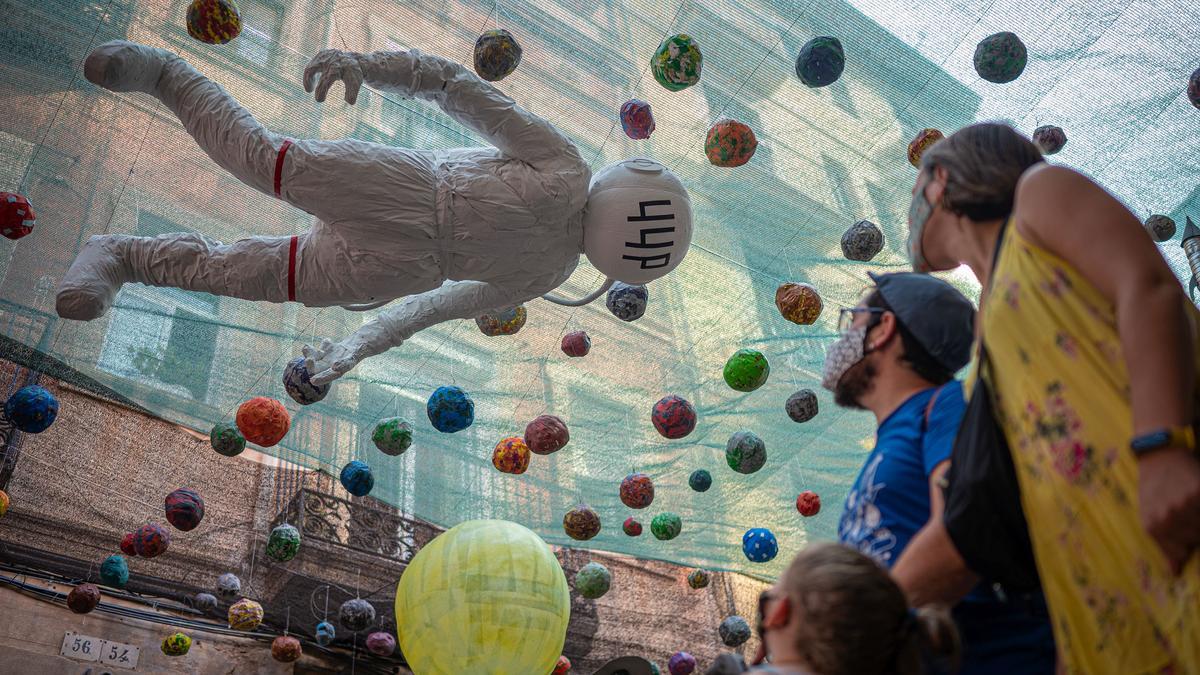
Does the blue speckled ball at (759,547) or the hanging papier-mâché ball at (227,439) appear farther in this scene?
the blue speckled ball at (759,547)

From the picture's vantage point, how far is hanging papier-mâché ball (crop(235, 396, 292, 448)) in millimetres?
5016

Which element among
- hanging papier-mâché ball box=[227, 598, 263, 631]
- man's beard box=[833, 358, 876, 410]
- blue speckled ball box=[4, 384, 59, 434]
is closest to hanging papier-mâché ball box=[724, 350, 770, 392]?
man's beard box=[833, 358, 876, 410]

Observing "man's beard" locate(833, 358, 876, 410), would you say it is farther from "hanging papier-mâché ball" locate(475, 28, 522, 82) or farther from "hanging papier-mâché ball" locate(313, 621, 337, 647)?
"hanging papier-mâché ball" locate(313, 621, 337, 647)

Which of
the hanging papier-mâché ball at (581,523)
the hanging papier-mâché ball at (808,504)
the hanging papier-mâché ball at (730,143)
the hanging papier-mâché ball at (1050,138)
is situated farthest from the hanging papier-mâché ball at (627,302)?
the hanging papier-mâché ball at (1050,138)

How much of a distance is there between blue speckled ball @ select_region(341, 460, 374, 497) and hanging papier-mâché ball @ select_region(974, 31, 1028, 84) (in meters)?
3.96

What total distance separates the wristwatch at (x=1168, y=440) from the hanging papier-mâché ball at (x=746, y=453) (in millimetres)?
4538

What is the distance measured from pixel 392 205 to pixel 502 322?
1.99 meters

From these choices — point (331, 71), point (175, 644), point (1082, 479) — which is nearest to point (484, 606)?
point (175, 644)

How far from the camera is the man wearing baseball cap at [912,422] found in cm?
139

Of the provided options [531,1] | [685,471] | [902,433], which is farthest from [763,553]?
[902,433]

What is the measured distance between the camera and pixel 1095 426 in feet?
3.99

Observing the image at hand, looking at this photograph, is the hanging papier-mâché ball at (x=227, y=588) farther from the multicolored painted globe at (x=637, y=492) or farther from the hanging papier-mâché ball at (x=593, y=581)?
the multicolored painted globe at (x=637, y=492)

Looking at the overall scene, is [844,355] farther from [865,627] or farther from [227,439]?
[227,439]

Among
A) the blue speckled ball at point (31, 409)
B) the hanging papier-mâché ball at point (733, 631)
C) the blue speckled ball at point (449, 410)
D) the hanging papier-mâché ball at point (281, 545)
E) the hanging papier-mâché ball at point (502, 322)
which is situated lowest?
the hanging papier-mâché ball at point (281, 545)
